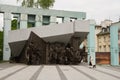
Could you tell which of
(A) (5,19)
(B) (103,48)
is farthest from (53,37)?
(B) (103,48)

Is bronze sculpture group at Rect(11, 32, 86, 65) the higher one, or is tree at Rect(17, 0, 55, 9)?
tree at Rect(17, 0, 55, 9)

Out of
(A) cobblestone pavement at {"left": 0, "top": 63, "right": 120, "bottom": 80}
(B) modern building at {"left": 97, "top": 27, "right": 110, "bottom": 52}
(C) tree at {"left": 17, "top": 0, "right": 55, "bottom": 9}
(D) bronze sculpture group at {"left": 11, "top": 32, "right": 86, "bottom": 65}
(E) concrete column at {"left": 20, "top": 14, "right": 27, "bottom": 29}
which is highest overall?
(C) tree at {"left": 17, "top": 0, "right": 55, "bottom": 9}

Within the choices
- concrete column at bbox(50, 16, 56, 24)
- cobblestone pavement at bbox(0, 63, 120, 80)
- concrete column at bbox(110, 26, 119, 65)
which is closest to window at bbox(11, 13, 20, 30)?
concrete column at bbox(50, 16, 56, 24)

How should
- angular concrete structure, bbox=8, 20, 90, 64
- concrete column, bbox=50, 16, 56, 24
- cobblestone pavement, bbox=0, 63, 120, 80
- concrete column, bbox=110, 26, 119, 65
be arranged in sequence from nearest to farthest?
cobblestone pavement, bbox=0, 63, 120, 80, angular concrete structure, bbox=8, 20, 90, 64, concrete column, bbox=110, 26, 119, 65, concrete column, bbox=50, 16, 56, 24

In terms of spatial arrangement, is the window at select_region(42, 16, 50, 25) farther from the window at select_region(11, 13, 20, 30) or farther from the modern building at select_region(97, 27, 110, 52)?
the modern building at select_region(97, 27, 110, 52)

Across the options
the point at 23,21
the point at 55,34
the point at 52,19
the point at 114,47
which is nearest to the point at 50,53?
the point at 55,34

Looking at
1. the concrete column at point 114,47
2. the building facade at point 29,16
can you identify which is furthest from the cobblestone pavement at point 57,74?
the building facade at point 29,16

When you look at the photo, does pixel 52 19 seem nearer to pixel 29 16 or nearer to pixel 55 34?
pixel 29 16

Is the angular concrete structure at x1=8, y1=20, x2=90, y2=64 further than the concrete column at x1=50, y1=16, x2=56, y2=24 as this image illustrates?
No

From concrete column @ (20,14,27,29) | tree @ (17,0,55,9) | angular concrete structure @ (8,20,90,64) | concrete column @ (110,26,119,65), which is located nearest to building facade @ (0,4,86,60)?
concrete column @ (20,14,27,29)

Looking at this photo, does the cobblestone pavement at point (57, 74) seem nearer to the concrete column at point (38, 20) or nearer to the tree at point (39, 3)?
the concrete column at point (38, 20)

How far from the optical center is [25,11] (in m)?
41.8

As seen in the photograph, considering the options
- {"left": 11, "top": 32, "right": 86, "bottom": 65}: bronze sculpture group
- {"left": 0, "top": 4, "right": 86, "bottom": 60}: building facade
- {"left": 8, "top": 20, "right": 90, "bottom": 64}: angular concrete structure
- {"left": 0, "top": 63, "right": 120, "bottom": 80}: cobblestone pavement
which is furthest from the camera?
{"left": 0, "top": 4, "right": 86, "bottom": 60}: building facade

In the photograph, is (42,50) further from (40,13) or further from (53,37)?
(40,13)
